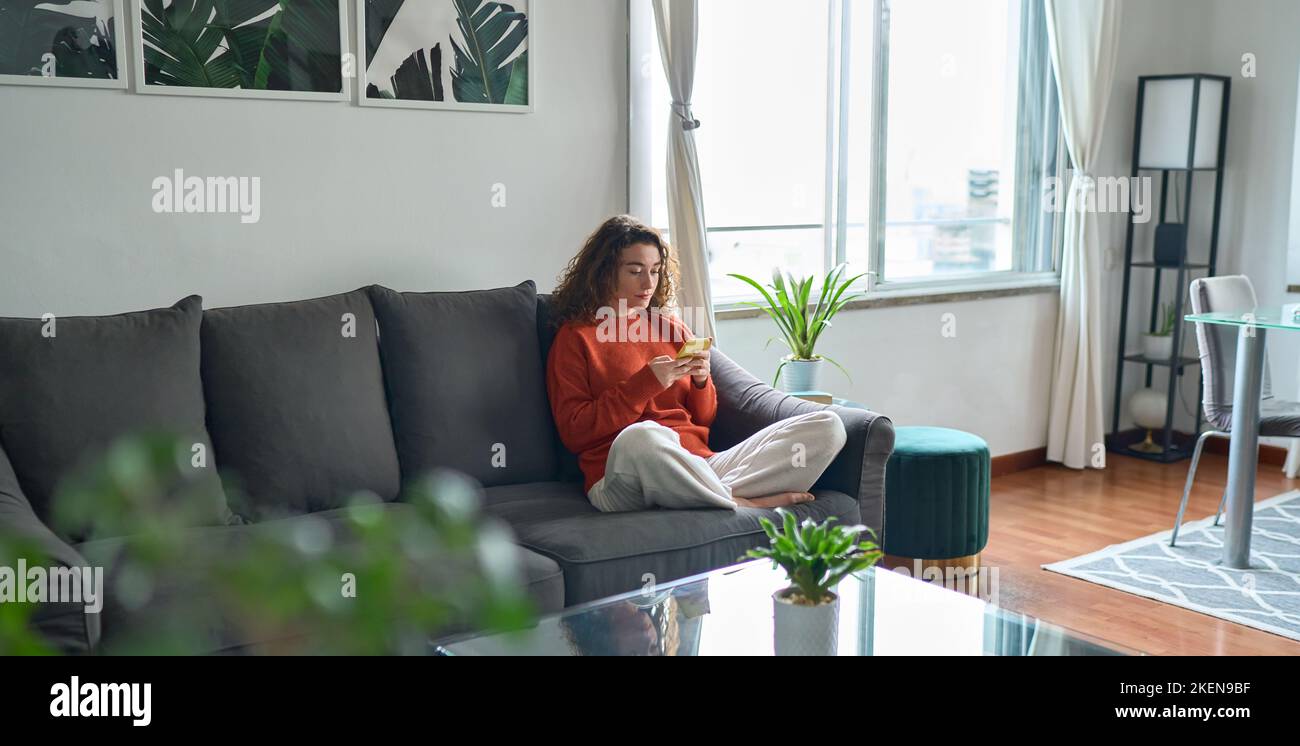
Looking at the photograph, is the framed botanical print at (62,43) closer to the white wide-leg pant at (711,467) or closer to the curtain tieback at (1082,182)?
the white wide-leg pant at (711,467)

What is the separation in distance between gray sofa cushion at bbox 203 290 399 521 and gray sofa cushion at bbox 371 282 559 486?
0.27ft

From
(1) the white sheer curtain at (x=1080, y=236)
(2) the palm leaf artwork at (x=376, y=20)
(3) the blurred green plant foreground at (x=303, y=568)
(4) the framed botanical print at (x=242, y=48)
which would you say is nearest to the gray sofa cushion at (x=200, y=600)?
(3) the blurred green plant foreground at (x=303, y=568)

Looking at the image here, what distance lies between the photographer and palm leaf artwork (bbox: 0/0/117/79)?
8.66ft

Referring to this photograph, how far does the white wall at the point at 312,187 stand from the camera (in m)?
2.75

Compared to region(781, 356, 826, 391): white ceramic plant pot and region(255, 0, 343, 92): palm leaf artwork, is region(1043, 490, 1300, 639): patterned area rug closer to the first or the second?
region(781, 356, 826, 391): white ceramic plant pot

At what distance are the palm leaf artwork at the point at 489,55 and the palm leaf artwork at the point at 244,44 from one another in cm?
36

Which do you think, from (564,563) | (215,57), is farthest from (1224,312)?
(215,57)

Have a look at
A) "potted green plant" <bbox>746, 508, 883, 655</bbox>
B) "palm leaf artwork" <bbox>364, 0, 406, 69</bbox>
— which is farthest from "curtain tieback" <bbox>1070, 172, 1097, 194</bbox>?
"potted green plant" <bbox>746, 508, 883, 655</bbox>

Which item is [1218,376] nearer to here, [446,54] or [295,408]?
[446,54]

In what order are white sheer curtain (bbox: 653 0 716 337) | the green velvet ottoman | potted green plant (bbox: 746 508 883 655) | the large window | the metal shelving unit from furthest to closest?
the metal shelving unit
the large window
white sheer curtain (bbox: 653 0 716 337)
the green velvet ottoman
potted green plant (bbox: 746 508 883 655)

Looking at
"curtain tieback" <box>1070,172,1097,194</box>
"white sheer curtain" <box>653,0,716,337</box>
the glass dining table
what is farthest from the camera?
"curtain tieback" <box>1070,172,1097,194</box>

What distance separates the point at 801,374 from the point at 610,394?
94 cm

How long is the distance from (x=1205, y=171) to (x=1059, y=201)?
2.63 ft

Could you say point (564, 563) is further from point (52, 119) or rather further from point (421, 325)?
point (52, 119)
